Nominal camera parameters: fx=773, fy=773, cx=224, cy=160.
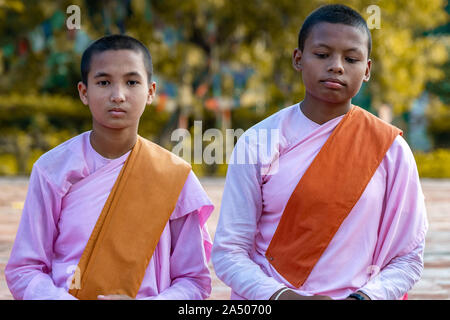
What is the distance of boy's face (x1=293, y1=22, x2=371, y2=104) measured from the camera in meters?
2.50

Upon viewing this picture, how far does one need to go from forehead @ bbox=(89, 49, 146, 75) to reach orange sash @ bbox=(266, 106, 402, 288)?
0.69m

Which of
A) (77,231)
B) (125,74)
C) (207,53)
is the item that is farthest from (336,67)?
(207,53)

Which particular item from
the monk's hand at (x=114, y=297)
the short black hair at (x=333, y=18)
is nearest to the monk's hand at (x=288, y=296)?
the monk's hand at (x=114, y=297)

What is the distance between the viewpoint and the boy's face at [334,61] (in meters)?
2.50

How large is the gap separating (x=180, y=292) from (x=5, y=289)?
2224 mm

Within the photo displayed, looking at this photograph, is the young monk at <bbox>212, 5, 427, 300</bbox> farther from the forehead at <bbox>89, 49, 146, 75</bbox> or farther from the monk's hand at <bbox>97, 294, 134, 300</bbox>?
the forehead at <bbox>89, 49, 146, 75</bbox>

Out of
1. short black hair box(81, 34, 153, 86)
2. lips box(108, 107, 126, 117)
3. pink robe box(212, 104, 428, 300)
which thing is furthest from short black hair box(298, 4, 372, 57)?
lips box(108, 107, 126, 117)

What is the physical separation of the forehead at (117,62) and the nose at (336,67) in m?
0.64

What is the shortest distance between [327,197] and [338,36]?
1.73 feet

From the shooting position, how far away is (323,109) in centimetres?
259

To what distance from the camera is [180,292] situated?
253 cm

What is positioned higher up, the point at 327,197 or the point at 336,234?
the point at 327,197

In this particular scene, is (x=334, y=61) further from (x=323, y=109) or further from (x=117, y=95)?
(x=117, y=95)
